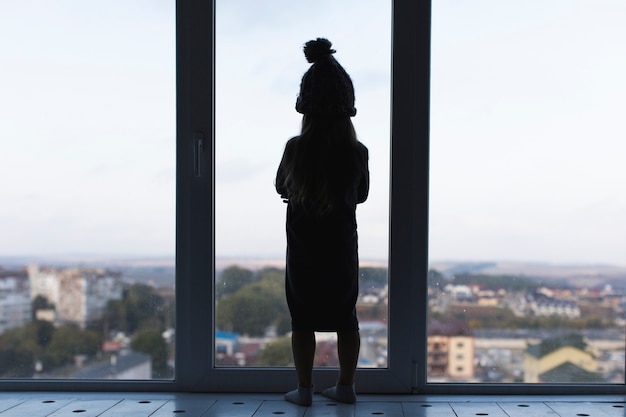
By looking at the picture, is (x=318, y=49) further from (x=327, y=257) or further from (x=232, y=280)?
(x=232, y=280)

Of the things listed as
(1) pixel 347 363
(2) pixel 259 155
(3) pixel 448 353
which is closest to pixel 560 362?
(3) pixel 448 353

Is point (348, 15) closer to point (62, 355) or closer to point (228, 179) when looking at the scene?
point (228, 179)

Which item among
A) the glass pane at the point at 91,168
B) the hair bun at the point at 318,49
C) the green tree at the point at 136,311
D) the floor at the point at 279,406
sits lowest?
the floor at the point at 279,406

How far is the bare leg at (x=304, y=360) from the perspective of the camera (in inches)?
101

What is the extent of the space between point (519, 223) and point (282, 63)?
3.48 ft

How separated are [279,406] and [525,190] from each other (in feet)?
3.88

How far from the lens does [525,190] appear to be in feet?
9.01

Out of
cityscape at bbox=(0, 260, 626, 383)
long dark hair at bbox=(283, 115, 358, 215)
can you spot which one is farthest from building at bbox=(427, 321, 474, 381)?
long dark hair at bbox=(283, 115, 358, 215)

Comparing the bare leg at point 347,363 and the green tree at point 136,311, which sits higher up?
the green tree at point 136,311

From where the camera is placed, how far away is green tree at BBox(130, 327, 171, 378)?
279 centimetres

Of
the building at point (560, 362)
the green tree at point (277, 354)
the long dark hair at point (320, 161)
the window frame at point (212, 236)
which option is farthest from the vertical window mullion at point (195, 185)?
the building at point (560, 362)

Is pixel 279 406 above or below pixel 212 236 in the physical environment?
below

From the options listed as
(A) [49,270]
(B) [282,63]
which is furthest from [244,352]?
(B) [282,63]

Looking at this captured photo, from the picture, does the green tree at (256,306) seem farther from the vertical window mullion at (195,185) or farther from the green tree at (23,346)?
the green tree at (23,346)
